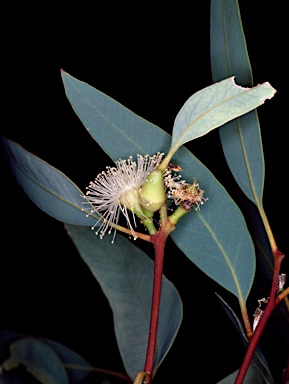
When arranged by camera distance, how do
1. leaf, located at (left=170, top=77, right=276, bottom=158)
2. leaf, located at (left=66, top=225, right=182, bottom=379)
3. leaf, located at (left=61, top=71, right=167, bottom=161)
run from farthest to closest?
1. leaf, located at (left=66, top=225, right=182, bottom=379)
2. leaf, located at (left=61, top=71, right=167, bottom=161)
3. leaf, located at (left=170, top=77, right=276, bottom=158)

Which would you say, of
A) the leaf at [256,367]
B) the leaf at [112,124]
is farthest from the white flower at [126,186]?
the leaf at [256,367]

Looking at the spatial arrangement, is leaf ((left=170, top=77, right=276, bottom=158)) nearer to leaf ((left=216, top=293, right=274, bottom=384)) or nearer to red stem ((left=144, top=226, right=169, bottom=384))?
red stem ((left=144, top=226, right=169, bottom=384))

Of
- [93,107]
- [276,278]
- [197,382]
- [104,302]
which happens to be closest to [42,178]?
[93,107]

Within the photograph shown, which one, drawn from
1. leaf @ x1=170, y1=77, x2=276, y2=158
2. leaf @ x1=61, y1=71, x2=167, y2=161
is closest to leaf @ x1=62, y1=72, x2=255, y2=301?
leaf @ x1=61, y1=71, x2=167, y2=161

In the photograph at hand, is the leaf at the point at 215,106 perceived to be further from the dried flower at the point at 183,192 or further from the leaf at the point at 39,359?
the leaf at the point at 39,359

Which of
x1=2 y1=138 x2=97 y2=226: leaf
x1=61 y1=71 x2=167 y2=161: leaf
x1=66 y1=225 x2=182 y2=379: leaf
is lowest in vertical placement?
x1=66 y1=225 x2=182 y2=379: leaf

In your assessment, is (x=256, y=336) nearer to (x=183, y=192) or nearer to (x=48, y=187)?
(x=183, y=192)
